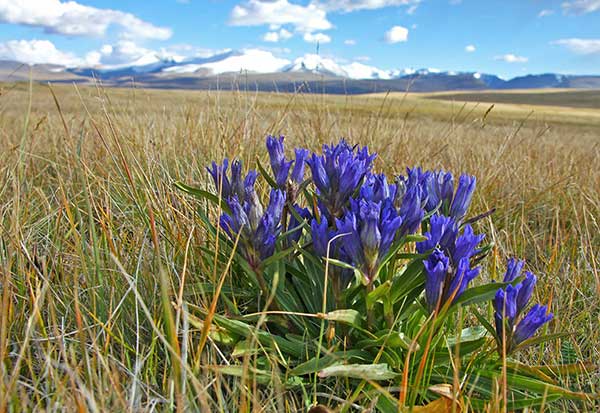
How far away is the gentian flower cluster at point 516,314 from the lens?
4.64ft

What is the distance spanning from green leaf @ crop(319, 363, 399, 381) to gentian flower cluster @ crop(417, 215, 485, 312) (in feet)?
0.77

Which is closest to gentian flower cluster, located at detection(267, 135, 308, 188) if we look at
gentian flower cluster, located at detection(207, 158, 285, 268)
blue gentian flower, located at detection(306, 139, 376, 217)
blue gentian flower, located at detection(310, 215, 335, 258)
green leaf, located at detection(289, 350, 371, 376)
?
blue gentian flower, located at detection(306, 139, 376, 217)

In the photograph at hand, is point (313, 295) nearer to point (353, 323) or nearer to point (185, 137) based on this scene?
point (353, 323)

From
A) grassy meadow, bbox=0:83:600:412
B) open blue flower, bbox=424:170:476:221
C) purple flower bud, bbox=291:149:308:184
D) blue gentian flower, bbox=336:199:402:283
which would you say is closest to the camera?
grassy meadow, bbox=0:83:600:412

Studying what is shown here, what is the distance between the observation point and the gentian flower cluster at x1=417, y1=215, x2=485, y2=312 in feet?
4.58

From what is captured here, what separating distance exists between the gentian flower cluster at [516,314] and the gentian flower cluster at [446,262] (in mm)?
117

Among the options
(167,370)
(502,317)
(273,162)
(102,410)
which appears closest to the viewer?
(102,410)

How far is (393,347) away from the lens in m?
1.57

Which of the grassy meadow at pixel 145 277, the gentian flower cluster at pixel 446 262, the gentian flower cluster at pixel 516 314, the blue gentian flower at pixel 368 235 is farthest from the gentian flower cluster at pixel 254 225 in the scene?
the gentian flower cluster at pixel 516 314

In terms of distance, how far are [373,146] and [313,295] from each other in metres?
2.59

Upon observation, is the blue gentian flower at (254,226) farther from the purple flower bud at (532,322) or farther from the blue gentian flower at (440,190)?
the purple flower bud at (532,322)

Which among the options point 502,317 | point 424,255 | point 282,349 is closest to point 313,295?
point 282,349

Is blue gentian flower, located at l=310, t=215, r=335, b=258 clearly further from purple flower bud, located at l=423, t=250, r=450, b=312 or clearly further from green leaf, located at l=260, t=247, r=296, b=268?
purple flower bud, located at l=423, t=250, r=450, b=312

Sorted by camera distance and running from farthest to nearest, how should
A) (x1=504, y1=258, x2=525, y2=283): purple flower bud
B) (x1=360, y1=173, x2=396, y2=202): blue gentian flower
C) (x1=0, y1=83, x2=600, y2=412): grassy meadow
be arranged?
(x1=360, y1=173, x2=396, y2=202): blue gentian flower, (x1=504, y1=258, x2=525, y2=283): purple flower bud, (x1=0, y1=83, x2=600, y2=412): grassy meadow
